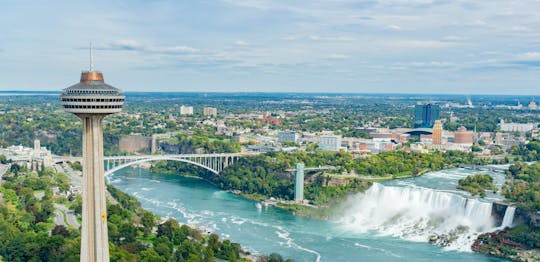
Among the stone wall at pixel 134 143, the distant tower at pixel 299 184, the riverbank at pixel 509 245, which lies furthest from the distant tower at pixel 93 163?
the stone wall at pixel 134 143

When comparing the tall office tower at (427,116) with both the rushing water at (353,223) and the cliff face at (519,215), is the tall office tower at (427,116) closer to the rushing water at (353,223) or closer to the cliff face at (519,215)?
the rushing water at (353,223)

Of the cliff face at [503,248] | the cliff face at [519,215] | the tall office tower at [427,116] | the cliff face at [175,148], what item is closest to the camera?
the cliff face at [503,248]

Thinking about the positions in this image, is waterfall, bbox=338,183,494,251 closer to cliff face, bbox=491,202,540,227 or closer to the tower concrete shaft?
cliff face, bbox=491,202,540,227

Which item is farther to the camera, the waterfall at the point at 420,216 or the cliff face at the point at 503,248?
the waterfall at the point at 420,216

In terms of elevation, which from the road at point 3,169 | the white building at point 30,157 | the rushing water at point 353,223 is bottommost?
the rushing water at point 353,223

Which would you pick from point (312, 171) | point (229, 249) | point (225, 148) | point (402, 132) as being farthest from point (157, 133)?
point (229, 249)

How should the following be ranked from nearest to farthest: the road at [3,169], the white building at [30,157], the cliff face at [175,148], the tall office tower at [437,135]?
the road at [3,169], the white building at [30,157], the cliff face at [175,148], the tall office tower at [437,135]

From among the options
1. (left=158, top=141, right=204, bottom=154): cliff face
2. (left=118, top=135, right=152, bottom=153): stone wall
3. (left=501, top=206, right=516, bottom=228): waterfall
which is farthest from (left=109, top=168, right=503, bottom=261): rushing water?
(left=118, top=135, right=152, bottom=153): stone wall
